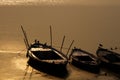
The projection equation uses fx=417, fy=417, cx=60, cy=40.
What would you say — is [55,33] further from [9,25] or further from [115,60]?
[115,60]

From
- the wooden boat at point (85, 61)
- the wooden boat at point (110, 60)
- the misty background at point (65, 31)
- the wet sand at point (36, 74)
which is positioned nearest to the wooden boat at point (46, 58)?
the wet sand at point (36, 74)

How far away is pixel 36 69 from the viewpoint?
49.5 metres

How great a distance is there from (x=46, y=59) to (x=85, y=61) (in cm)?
471

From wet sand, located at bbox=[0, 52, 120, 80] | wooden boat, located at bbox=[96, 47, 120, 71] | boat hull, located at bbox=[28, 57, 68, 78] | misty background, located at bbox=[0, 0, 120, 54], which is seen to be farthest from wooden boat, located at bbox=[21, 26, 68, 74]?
misty background, located at bbox=[0, 0, 120, 54]

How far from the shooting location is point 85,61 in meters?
49.9

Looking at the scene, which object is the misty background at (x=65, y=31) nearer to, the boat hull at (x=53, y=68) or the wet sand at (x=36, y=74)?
the wet sand at (x=36, y=74)

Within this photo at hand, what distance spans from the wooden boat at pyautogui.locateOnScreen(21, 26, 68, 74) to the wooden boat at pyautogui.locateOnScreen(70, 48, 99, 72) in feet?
5.17

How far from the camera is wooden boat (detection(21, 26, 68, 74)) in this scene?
47750 mm

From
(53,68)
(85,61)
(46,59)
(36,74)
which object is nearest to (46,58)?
(46,59)

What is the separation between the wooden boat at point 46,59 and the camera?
47750 millimetres

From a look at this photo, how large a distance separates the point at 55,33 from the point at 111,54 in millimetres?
27635

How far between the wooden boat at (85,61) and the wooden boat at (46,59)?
5.17 feet

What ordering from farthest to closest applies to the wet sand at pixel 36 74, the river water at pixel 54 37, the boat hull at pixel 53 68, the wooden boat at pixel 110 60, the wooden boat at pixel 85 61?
the wooden boat at pixel 110 60, the wooden boat at pixel 85 61, the river water at pixel 54 37, the boat hull at pixel 53 68, the wet sand at pixel 36 74

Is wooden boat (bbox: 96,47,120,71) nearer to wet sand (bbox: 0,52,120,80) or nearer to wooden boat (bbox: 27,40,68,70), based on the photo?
wet sand (bbox: 0,52,120,80)
